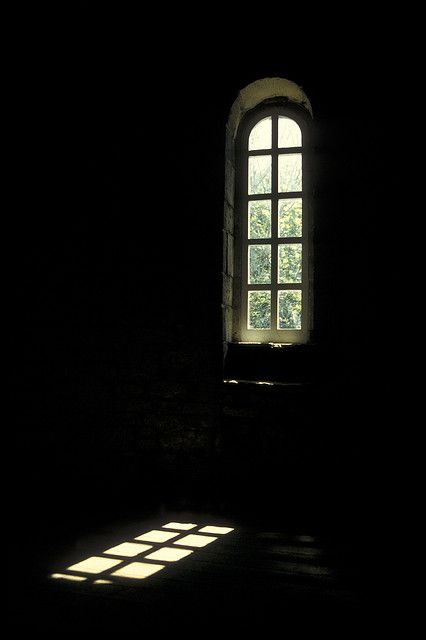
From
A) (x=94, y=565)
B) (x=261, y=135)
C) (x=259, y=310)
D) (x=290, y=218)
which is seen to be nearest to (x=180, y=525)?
(x=94, y=565)

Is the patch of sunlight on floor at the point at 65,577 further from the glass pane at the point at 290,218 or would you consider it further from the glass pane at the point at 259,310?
the glass pane at the point at 290,218

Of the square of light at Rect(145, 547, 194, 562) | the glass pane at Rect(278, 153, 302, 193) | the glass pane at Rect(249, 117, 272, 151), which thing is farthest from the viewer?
the glass pane at Rect(249, 117, 272, 151)

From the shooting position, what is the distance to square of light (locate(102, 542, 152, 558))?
8.79 feet

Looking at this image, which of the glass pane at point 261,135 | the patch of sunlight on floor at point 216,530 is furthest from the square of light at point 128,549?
the glass pane at point 261,135

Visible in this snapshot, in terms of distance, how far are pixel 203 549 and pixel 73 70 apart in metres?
4.09

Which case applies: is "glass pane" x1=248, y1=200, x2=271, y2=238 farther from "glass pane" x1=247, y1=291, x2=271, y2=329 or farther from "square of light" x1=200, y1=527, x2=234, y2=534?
"square of light" x1=200, y1=527, x2=234, y2=534

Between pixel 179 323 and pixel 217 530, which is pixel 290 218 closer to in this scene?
pixel 179 323

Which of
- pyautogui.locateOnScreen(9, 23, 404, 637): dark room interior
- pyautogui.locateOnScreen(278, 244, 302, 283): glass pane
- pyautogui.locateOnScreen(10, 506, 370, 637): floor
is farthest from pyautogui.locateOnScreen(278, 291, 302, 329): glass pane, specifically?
pyautogui.locateOnScreen(10, 506, 370, 637): floor

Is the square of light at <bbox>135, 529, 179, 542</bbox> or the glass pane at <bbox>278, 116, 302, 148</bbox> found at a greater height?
the glass pane at <bbox>278, 116, 302, 148</bbox>

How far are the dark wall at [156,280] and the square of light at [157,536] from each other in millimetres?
831

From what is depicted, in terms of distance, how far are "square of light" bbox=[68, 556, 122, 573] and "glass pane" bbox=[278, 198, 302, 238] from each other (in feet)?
9.06

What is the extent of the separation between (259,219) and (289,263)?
462 millimetres

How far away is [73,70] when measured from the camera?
4.69 metres

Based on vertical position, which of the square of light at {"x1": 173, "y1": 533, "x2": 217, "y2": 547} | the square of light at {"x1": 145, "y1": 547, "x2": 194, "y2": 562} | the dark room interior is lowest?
the square of light at {"x1": 173, "y1": 533, "x2": 217, "y2": 547}
